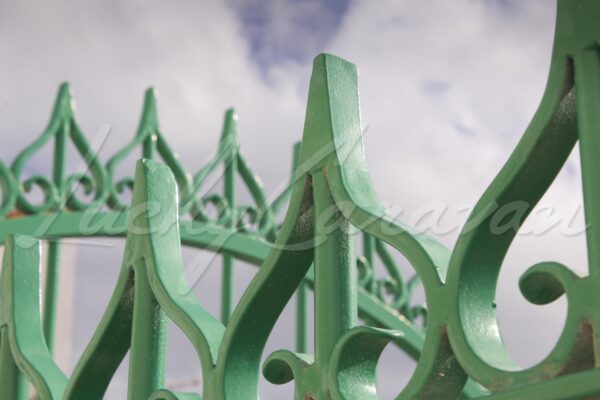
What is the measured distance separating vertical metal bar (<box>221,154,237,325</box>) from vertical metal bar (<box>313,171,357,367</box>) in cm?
297

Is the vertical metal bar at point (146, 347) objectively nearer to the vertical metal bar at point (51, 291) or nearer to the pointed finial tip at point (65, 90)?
the vertical metal bar at point (51, 291)

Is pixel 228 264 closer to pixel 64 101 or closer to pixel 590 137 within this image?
pixel 64 101

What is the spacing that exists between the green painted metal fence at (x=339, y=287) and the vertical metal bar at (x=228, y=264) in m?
2.46

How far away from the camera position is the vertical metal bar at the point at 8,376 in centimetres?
185

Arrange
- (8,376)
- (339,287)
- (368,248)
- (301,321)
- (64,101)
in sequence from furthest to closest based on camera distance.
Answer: (368,248) → (301,321) → (64,101) → (8,376) → (339,287)

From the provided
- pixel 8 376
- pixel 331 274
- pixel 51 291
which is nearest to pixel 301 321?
pixel 51 291

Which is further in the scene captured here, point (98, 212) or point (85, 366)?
point (98, 212)

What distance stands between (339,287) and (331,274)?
21mm

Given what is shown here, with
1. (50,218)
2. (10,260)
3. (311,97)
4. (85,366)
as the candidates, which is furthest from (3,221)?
(311,97)

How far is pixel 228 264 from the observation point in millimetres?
4402

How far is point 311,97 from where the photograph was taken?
4.49 ft

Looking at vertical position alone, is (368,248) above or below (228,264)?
above

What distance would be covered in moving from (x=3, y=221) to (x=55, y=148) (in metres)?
0.40

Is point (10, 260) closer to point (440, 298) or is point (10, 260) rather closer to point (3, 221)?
point (440, 298)
